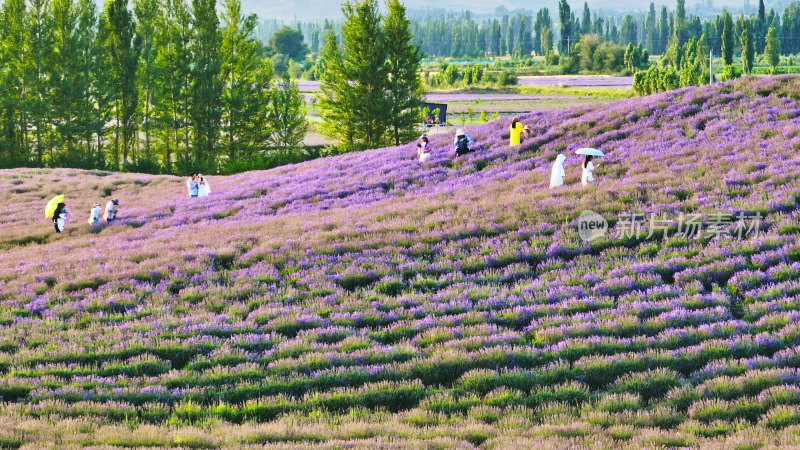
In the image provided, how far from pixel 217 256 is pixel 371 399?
1103 centimetres

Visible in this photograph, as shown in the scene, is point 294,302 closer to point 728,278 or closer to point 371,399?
point 371,399

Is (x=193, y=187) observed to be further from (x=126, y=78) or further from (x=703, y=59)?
(x=703, y=59)

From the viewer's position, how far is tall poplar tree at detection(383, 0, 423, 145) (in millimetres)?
61812

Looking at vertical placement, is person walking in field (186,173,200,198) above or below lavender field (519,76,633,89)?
below

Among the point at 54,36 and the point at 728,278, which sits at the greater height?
the point at 54,36

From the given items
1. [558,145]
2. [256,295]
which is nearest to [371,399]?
[256,295]

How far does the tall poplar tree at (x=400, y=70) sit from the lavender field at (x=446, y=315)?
33609mm

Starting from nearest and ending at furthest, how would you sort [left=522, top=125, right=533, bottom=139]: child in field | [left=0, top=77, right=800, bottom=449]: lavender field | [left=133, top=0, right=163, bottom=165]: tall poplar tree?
1. [left=0, top=77, right=800, bottom=449]: lavender field
2. [left=522, top=125, right=533, bottom=139]: child in field
3. [left=133, top=0, right=163, bottom=165]: tall poplar tree

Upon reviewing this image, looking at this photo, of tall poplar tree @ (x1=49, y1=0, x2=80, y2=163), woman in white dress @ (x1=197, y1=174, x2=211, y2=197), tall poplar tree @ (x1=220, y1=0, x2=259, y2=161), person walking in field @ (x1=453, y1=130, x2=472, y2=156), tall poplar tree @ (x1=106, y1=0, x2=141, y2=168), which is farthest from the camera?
tall poplar tree @ (x1=220, y1=0, x2=259, y2=161)

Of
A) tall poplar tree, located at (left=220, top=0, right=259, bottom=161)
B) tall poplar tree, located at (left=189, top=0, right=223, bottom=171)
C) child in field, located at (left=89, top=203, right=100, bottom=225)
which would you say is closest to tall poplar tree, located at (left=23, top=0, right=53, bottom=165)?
tall poplar tree, located at (left=189, top=0, right=223, bottom=171)

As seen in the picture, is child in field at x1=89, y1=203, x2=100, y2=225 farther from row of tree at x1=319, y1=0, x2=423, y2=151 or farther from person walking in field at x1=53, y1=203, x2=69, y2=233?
row of tree at x1=319, y1=0, x2=423, y2=151

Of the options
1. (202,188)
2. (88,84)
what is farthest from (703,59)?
(202,188)

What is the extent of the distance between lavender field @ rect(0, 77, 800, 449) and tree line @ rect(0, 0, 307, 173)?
35.7 metres

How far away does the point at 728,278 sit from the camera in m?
15.6
